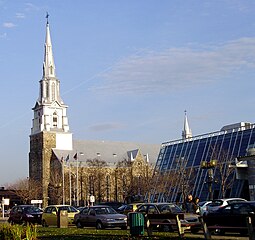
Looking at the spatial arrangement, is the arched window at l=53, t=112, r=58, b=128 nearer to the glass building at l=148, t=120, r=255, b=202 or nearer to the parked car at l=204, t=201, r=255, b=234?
the glass building at l=148, t=120, r=255, b=202

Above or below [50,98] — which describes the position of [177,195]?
below

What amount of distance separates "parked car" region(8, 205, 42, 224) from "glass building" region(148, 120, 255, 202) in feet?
78.8

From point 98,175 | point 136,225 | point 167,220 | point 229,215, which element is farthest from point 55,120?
point 136,225

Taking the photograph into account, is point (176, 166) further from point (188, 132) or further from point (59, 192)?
point (188, 132)

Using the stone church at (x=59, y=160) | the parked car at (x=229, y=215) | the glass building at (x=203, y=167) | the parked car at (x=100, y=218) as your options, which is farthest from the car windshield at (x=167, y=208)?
the stone church at (x=59, y=160)

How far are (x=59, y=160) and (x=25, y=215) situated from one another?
79196mm

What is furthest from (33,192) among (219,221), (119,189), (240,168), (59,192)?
(219,221)

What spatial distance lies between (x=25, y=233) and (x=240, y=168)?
1712 inches

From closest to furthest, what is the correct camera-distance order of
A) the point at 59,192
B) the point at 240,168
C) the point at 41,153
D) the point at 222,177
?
the point at 240,168 → the point at 222,177 → the point at 59,192 → the point at 41,153

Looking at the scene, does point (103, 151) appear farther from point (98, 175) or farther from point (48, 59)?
Result: point (48, 59)

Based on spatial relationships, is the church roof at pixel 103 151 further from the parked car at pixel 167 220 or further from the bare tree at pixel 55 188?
the parked car at pixel 167 220

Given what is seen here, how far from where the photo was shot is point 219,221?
25.2 meters

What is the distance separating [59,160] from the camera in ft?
395

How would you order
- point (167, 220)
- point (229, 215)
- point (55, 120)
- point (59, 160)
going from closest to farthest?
point (167, 220) < point (229, 215) < point (59, 160) < point (55, 120)
